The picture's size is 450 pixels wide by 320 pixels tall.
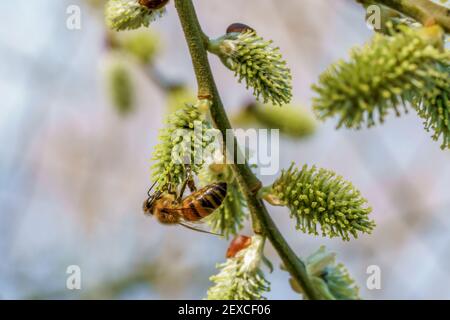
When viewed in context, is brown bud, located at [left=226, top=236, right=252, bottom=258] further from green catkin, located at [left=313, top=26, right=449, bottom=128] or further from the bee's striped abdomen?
green catkin, located at [left=313, top=26, right=449, bottom=128]

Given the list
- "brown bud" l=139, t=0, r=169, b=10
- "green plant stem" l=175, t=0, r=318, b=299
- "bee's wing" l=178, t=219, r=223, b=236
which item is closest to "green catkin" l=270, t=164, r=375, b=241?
"green plant stem" l=175, t=0, r=318, b=299

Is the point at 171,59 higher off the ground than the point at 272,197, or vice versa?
the point at 171,59

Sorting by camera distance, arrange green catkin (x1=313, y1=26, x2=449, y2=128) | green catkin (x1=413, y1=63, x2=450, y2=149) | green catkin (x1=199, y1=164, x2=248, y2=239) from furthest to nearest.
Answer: green catkin (x1=199, y1=164, x2=248, y2=239) < green catkin (x1=413, y1=63, x2=450, y2=149) < green catkin (x1=313, y1=26, x2=449, y2=128)
